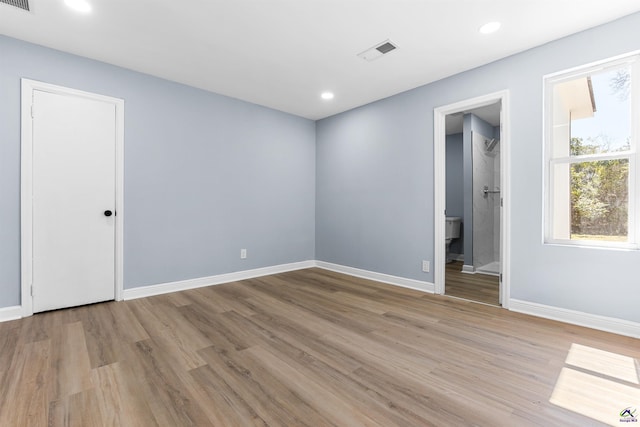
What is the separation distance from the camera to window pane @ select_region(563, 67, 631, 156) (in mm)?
2473

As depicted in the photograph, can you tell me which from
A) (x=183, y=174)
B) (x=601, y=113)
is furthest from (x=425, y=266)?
(x=183, y=174)

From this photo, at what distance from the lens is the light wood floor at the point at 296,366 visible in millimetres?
1481

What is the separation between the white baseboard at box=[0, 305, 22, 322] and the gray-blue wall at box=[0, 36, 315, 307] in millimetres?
62

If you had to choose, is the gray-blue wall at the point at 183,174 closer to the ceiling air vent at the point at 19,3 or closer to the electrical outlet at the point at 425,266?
the ceiling air vent at the point at 19,3

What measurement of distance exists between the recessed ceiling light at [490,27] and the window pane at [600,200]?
4.65 feet

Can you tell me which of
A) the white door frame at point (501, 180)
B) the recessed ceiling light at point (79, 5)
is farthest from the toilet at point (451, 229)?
the recessed ceiling light at point (79, 5)

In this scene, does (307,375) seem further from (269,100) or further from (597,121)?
(269,100)

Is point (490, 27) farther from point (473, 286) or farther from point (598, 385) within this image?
point (473, 286)

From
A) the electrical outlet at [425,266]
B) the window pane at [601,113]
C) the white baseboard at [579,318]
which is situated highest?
the window pane at [601,113]

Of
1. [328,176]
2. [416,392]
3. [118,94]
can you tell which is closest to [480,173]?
[328,176]

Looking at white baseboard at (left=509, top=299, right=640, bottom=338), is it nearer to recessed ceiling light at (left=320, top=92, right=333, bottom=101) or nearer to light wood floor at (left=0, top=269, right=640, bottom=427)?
light wood floor at (left=0, top=269, right=640, bottom=427)

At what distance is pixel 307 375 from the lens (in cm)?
183

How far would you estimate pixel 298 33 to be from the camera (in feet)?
8.66

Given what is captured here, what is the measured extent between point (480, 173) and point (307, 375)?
458cm
